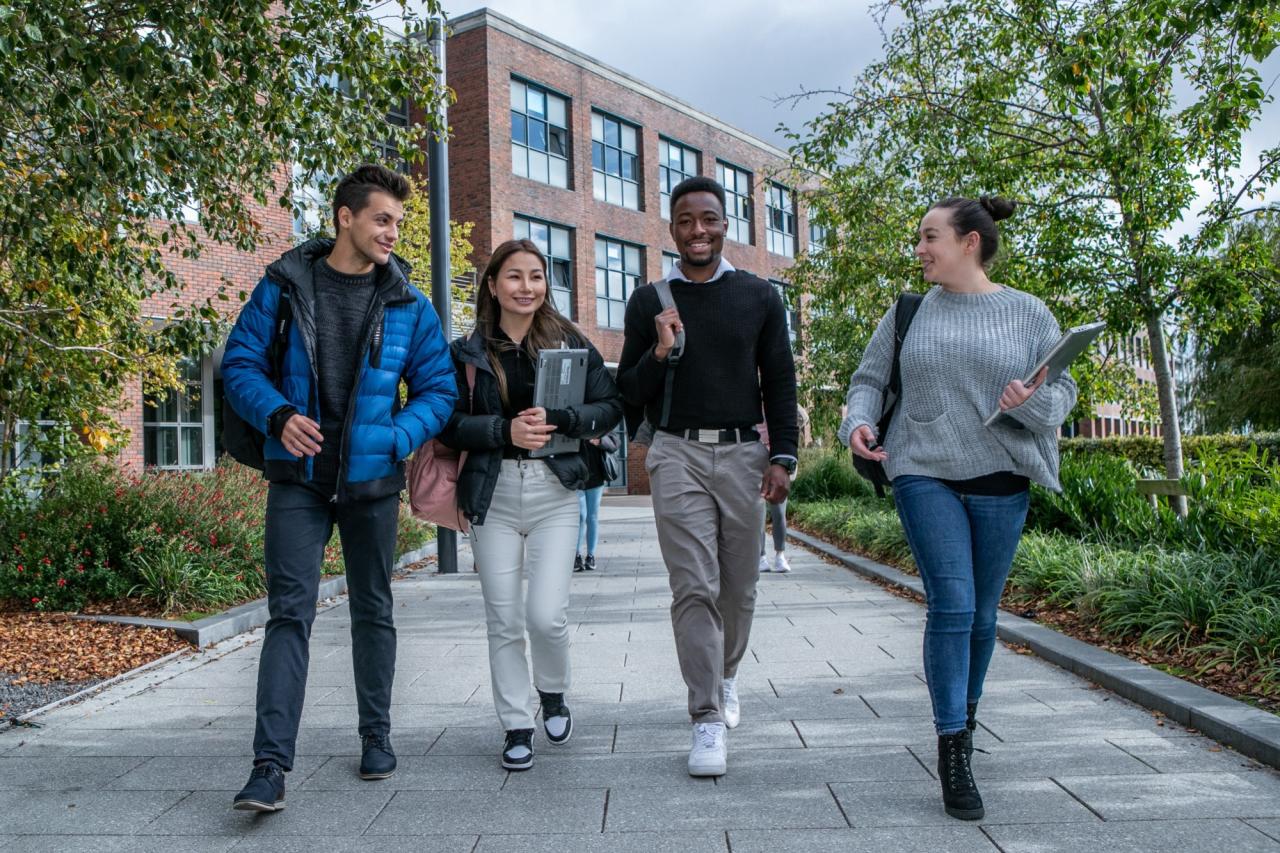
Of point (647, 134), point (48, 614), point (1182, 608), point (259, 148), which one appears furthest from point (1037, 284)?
point (647, 134)

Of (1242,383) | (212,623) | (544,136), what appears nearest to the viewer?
(212,623)

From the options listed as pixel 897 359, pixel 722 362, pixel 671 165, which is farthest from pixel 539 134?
pixel 897 359

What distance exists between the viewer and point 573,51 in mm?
29266

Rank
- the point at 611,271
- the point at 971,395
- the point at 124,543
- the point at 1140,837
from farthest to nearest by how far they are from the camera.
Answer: the point at 611,271
the point at 124,543
the point at 971,395
the point at 1140,837

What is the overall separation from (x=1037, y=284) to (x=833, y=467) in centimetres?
909

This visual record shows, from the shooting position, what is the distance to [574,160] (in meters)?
29.3

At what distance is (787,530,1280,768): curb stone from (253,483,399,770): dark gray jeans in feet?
10.3

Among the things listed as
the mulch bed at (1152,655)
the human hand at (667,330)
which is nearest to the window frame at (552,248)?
the mulch bed at (1152,655)

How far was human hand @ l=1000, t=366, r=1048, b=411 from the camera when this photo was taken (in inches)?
130

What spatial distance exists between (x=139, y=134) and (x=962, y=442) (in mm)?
5253

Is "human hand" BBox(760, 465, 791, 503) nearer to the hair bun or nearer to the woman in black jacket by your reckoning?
the woman in black jacket

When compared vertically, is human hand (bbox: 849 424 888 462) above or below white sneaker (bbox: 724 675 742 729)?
above

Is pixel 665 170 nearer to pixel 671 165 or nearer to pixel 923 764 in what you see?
pixel 671 165

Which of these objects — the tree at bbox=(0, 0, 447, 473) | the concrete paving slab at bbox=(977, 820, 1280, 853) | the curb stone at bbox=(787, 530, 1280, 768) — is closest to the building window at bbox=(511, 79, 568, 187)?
the tree at bbox=(0, 0, 447, 473)
